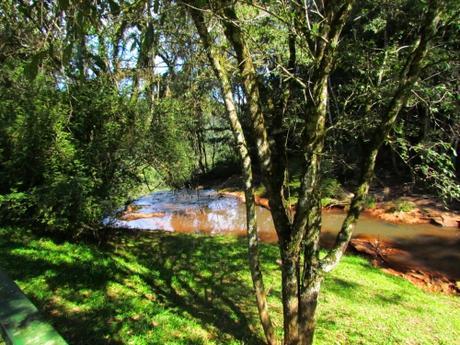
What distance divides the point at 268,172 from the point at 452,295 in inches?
283

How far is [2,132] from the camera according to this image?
7.87 meters

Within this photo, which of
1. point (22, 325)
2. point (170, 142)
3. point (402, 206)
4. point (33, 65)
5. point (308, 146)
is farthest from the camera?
point (402, 206)

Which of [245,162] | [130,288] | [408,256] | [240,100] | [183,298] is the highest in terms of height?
[240,100]

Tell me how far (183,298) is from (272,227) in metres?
9.48

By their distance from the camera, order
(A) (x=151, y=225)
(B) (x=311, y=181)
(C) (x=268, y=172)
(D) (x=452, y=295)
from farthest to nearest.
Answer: (A) (x=151, y=225) < (D) (x=452, y=295) < (C) (x=268, y=172) < (B) (x=311, y=181)

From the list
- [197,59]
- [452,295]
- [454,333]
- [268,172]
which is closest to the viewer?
[268,172]

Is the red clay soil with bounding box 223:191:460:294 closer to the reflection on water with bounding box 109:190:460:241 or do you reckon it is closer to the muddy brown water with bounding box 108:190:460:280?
the muddy brown water with bounding box 108:190:460:280

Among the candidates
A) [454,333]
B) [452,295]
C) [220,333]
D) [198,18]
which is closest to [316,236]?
[220,333]

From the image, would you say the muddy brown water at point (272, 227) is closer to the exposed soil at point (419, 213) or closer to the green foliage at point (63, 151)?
the exposed soil at point (419, 213)

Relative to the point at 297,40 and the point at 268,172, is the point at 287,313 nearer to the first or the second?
the point at 268,172

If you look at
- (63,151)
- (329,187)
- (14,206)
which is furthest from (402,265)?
(14,206)

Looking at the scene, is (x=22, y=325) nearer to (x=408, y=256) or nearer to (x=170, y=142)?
(x=170, y=142)

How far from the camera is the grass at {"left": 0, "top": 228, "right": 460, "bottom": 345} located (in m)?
5.22

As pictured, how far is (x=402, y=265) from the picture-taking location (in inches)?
428
